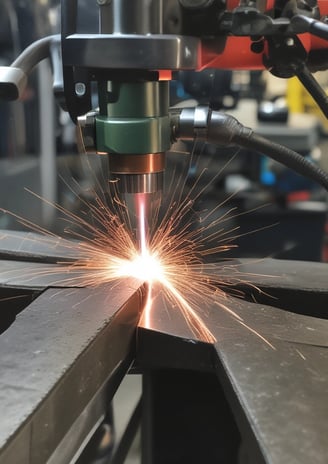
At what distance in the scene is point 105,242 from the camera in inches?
43.8

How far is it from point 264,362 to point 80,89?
444 mm

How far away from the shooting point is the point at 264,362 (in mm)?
667

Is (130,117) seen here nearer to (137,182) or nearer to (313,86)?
(137,182)

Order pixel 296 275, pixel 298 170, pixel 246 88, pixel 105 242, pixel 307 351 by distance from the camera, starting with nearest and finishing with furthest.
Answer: pixel 307 351 < pixel 298 170 < pixel 296 275 < pixel 105 242 < pixel 246 88

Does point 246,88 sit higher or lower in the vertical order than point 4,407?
higher

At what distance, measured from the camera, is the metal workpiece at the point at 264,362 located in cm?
54

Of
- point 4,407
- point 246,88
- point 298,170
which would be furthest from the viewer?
point 246,88

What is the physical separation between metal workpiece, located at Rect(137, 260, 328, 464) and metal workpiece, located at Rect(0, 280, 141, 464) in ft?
0.20

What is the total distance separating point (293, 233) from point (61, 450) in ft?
5.95

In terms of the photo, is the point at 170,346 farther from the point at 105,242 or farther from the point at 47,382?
the point at 105,242

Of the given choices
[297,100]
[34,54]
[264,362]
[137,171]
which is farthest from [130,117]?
[297,100]

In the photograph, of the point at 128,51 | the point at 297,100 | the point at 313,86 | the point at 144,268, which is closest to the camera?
the point at 128,51

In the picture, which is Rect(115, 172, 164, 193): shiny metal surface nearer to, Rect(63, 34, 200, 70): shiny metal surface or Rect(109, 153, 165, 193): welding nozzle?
Rect(109, 153, 165, 193): welding nozzle

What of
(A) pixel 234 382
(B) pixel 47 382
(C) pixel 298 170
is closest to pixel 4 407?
(B) pixel 47 382
